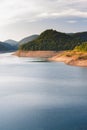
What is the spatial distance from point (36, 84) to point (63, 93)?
14825 mm

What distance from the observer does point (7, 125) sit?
3606 centimetres

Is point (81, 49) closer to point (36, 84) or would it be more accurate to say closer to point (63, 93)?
point (36, 84)

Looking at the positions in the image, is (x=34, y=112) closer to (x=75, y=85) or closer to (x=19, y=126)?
(x=19, y=126)

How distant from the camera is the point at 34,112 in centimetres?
4153

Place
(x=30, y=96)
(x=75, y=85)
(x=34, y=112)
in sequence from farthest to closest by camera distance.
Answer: (x=75, y=85) → (x=30, y=96) → (x=34, y=112)

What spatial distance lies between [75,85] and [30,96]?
16.1m

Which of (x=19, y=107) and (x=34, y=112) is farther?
(x=19, y=107)

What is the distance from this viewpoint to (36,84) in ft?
233

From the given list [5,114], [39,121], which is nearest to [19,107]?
[5,114]

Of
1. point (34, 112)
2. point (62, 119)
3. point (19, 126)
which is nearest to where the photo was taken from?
point (19, 126)

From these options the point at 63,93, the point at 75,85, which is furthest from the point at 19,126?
the point at 75,85

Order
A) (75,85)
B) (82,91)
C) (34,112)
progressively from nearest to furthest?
(34,112) < (82,91) < (75,85)

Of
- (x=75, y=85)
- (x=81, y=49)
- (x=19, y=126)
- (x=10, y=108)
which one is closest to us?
(x=19, y=126)

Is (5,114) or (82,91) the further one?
(82,91)
